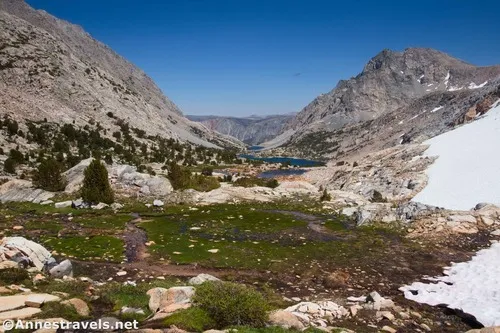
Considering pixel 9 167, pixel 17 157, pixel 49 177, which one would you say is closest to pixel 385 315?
pixel 49 177

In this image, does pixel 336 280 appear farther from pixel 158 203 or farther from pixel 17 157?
pixel 17 157

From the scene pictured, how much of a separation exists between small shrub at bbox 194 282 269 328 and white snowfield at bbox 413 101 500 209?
36626 mm

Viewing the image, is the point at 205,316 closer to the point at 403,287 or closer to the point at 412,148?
the point at 403,287

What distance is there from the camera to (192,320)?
12383 millimetres

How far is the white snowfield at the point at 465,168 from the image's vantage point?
43125 mm

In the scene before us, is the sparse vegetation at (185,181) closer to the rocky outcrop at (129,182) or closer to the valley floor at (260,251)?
the rocky outcrop at (129,182)

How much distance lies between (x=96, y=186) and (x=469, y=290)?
36992 mm

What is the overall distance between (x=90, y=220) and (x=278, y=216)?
20103 millimetres

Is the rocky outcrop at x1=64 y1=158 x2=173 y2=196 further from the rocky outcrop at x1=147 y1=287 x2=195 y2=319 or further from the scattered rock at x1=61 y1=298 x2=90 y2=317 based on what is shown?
the scattered rock at x1=61 y1=298 x2=90 y2=317

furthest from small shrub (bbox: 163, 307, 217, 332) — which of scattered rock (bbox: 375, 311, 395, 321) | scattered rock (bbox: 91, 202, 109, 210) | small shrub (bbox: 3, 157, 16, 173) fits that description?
small shrub (bbox: 3, 157, 16, 173)

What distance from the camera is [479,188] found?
4441 cm

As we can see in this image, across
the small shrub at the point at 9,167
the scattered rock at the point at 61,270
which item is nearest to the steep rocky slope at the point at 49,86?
the small shrub at the point at 9,167

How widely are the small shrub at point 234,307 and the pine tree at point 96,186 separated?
30526 mm

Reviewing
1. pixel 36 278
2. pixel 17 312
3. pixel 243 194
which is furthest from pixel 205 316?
pixel 243 194
